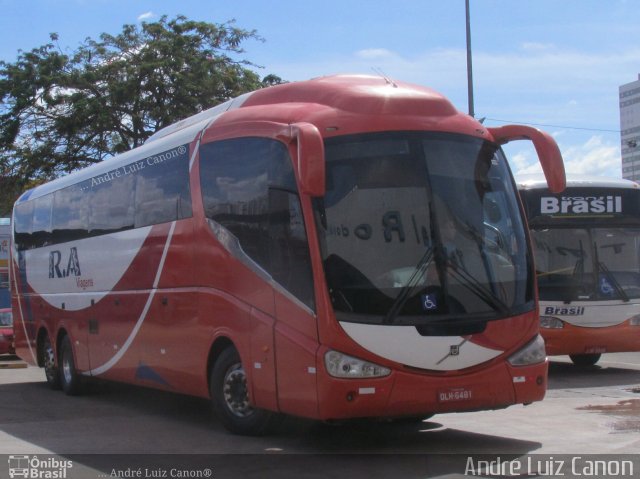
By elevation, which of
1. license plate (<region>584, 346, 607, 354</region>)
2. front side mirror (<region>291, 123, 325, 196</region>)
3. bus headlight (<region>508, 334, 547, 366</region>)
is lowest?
license plate (<region>584, 346, 607, 354</region>)

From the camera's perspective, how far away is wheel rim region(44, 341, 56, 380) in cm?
1612

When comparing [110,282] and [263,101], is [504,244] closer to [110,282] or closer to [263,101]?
[263,101]

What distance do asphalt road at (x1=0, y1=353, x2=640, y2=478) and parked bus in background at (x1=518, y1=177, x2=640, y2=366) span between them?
57.6 inches

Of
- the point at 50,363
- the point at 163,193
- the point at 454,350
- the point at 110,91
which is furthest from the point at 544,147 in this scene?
the point at 110,91

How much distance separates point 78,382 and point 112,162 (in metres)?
3.85

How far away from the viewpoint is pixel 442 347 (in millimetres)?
8344

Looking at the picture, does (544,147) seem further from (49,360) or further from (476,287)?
(49,360)

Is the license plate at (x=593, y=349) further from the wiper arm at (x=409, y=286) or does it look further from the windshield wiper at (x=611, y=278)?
the wiper arm at (x=409, y=286)

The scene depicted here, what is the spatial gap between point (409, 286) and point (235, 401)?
8.63 feet

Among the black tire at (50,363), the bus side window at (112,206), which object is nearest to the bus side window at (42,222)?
the black tire at (50,363)

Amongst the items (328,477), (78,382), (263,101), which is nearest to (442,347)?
(328,477)

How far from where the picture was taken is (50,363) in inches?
642

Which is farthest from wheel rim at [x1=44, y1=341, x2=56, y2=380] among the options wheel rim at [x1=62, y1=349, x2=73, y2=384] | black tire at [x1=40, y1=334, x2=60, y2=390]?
wheel rim at [x1=62, y1=349, x2=73, y2=384]

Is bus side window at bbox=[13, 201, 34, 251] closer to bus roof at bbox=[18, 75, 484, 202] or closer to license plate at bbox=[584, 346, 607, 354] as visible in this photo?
Answer: bus roof at bbox=[18, 75, 484, 202]
